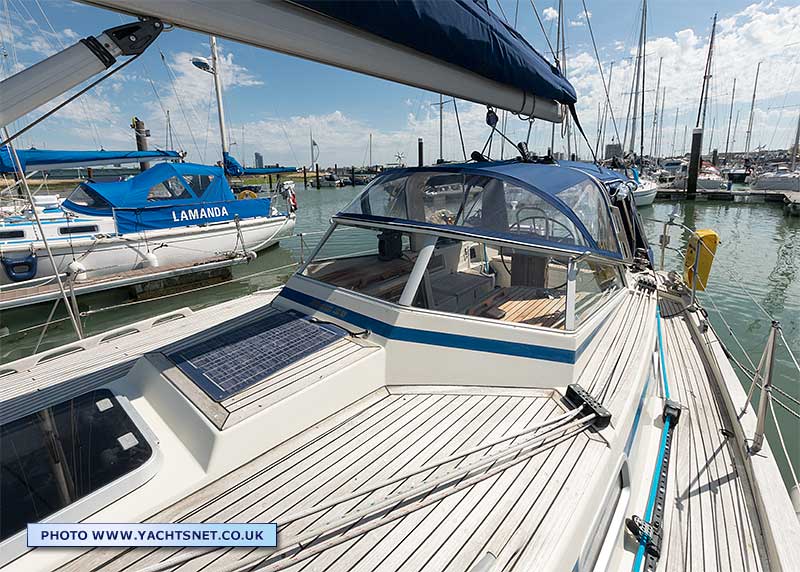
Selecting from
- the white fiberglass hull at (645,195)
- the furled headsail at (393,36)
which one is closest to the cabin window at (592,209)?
the furled headsail at (393,36)

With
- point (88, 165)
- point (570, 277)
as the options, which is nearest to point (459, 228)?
point (570, 277)

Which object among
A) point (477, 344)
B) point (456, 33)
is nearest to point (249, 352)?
point (477, 344)

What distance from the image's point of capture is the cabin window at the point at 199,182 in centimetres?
1402

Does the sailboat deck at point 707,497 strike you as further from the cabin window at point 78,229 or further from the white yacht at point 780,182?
the white yacht at point 780,182

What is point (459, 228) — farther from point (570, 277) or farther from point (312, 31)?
point (312, 31)

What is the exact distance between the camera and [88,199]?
1246 cm

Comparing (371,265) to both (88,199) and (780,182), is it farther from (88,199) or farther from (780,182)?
(780,182)

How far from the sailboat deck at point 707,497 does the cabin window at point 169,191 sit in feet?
47.9

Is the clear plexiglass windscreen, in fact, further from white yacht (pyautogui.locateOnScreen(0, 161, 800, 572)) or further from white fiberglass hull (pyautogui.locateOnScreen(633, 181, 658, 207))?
white fiberglass hull (pyautogui.locateOnScreen(633, 181, 658, 207))

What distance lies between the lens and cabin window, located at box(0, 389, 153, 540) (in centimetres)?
182

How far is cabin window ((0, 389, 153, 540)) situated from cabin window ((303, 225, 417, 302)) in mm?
2018

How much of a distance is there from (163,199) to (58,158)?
109 inches

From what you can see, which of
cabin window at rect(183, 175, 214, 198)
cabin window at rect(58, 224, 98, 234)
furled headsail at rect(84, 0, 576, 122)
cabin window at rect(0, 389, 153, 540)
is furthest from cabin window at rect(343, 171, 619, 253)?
cabin window at rect(183, 175, 214, 198)

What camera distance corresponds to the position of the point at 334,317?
11.4ft
